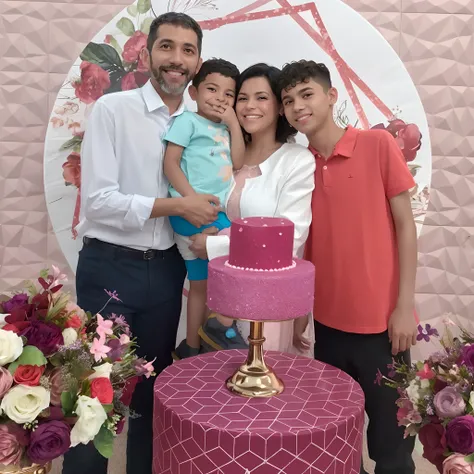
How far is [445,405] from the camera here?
4.28 ft

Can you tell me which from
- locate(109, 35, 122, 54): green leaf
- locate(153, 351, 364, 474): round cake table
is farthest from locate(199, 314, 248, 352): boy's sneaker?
locate(109, 35, 122, 54): green leaf

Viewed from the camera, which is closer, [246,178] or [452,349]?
[452,349]

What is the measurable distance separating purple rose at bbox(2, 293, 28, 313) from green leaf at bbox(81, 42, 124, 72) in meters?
1.36

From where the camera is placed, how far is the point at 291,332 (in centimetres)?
193

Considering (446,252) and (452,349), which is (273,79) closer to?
(452,349)

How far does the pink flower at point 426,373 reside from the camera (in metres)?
1.38

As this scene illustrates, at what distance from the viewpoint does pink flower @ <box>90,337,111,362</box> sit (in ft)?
4.28

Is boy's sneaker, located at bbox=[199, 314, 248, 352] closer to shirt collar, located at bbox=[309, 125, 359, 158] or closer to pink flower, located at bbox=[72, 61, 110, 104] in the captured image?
shirt collar, located at bbox=[309, 125, 359, 158]

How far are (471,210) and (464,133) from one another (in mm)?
338

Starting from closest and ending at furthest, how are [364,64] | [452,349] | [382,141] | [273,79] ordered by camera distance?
[452,349], [382,141], [273,79], [364,64]

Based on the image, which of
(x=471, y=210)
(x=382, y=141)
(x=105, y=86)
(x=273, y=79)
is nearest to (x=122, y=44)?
(x=105, y=86)

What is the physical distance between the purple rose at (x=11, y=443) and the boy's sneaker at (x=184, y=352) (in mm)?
834

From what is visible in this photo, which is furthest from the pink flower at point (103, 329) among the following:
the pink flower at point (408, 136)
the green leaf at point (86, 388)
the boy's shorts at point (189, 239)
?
the pink flower at point (408, 136)

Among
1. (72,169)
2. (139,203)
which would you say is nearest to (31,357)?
(139,203)
